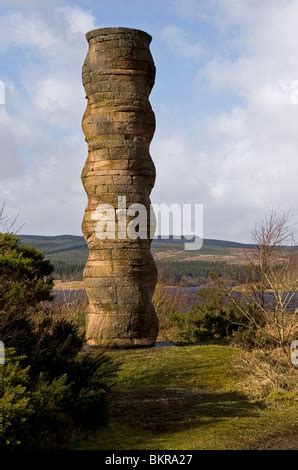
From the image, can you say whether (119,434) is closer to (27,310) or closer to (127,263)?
(27,310)

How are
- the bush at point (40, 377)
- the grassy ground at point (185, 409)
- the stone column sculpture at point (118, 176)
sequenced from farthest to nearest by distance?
1. the stone column sculpture at point (118, 176)
2. the grassy ground at point (185, 409)
3. the bush at point (40, 377)

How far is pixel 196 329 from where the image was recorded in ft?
66.0

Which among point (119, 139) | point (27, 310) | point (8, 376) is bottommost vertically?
point (8, 376)

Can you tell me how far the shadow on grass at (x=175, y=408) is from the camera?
918cm

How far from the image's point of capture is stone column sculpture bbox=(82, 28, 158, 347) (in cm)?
1683

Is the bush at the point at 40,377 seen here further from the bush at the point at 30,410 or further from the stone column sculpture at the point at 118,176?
the stone column sculpture at the point at 118,176

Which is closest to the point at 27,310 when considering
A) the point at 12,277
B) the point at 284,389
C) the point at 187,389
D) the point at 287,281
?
the point at 12,277

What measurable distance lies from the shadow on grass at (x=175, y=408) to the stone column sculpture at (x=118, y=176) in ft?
17.5

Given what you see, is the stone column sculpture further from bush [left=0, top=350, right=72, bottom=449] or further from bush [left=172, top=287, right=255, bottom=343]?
bush [left=0, top=350, right=72, bottom=449]

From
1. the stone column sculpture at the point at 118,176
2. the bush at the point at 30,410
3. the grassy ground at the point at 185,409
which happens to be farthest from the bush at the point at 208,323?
the bush at the point at 30,410

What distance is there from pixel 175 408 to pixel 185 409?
146 mm

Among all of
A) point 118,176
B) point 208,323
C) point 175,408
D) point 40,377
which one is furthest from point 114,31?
point 40,377

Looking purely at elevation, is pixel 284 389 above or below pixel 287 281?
below

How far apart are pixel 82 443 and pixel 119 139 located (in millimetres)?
10213
